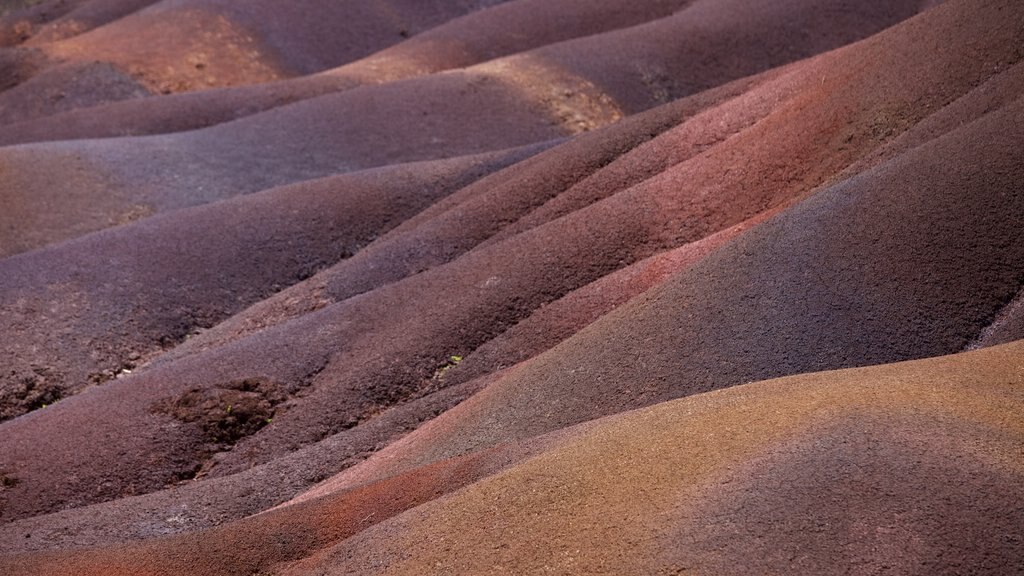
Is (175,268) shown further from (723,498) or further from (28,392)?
(723,498)

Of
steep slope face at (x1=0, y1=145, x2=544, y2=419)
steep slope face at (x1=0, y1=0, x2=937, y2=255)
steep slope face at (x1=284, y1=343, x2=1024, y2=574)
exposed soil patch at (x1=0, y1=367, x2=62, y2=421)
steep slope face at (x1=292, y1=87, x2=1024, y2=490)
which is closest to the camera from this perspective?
steep slope face at (x1=284, y1=343, x2=1024, y2=574)

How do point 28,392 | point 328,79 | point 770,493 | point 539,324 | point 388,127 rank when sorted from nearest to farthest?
point 770,493 → point 539,324 → point 28,392 → point 388,127 → point 328,79

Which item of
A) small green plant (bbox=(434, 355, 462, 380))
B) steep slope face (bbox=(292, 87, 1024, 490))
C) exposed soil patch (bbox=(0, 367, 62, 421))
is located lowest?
exposed soil patch (bbox=(0, 367, 62, 421))

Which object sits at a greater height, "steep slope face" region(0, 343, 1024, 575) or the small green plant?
"steep slope face" region(0, 343, 1024, 575)

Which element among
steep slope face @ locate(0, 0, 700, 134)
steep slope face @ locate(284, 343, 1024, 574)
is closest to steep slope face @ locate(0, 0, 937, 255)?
steep slope face @ locate(0, 0, 700, 134)

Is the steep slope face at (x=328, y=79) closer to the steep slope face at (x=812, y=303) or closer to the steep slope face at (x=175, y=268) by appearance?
the steep slope face at (x=175, y=268)

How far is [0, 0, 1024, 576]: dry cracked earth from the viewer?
28.3ft

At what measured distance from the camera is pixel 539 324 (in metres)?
16.9

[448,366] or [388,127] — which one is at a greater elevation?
[448,366]

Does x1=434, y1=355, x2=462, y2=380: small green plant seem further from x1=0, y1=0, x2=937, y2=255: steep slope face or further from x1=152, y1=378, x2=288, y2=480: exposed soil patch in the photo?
x1=0, y1=0, x2=937, y2=255: steep slope face

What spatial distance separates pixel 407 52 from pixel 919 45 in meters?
24.1

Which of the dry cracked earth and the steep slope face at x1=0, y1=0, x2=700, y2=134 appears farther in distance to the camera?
the steep slope face at x1=0, y1=0, x2=700, y2=134

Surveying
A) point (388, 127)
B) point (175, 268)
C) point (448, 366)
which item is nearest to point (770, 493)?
point (448, 366)

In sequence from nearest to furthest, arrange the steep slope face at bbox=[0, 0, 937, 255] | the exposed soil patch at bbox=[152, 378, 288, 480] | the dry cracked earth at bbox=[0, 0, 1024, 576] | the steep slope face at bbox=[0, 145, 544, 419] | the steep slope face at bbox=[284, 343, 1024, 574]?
the steep slope face at bbox=[284, 343, 1024, 574]
the dry cracked earth at bbox=[0, 0, 1024, 576]
the exposed soil patch at bbox=[152, 378, 288, 480]
the steep slope face at bbox=[0, 145, 544, 419]
the steep slope face at bbox=[0, 0, 937, 255]
